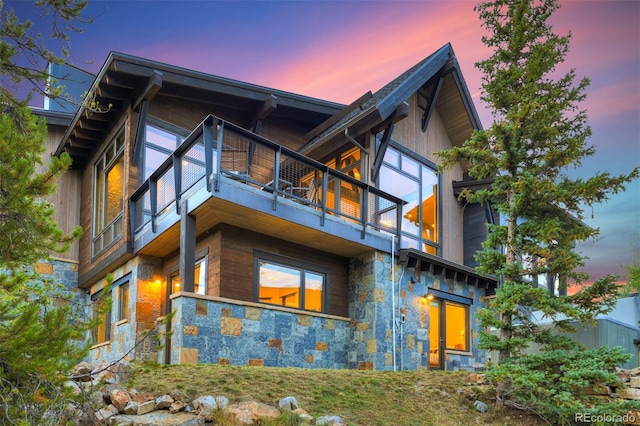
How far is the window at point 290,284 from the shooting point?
10898mm

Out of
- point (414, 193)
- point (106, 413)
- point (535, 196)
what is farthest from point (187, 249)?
point (414, 193)

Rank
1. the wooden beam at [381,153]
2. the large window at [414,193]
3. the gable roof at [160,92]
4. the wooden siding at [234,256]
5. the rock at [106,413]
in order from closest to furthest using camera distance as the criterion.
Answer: the rock at [106,413] < the wooden siding at [234,256] < the gable roof at [160,92] < the wooden beam at [381,153] < the large window at [414,193]

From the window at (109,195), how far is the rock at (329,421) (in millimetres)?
7565

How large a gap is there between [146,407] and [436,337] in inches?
330

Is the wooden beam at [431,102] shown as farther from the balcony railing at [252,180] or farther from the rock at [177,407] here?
the rock at [177,407]

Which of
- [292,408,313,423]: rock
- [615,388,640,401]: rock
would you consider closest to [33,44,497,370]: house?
[292,408,313,423]: rock

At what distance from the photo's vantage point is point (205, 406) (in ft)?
20.2

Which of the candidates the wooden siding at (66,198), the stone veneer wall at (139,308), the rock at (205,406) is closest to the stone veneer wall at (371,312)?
the stone veneer wall at (139,308)

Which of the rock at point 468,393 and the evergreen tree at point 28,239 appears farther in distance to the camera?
the rock at point 468,393

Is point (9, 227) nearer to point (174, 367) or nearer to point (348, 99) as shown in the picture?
point (174, 367)

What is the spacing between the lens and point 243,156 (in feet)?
41.8

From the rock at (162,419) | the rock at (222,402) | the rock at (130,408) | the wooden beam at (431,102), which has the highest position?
the wooden beam at (431,102)

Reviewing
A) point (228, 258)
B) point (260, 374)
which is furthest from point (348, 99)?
point (260, 374)

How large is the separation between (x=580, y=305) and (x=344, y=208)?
5347mm
